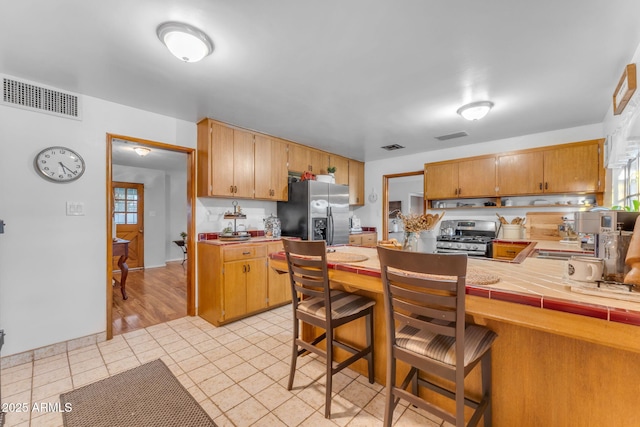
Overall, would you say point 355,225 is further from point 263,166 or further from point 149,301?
point 149,301

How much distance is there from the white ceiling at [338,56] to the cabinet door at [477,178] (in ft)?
3.14

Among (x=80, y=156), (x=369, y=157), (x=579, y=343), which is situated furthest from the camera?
(x=369, y=157)

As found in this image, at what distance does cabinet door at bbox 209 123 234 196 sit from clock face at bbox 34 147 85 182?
1214mm

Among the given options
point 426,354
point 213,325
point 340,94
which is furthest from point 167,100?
point 426,354

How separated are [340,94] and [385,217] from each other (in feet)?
10.7

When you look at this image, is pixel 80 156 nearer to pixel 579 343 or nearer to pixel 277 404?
pixel 277 404

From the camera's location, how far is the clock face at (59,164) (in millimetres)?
2381

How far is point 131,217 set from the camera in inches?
238

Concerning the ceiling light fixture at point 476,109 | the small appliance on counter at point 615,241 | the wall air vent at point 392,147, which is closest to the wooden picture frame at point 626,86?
the ceiling light fixture at point 476,109

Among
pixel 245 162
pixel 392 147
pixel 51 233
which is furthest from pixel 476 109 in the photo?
pixel 51 233

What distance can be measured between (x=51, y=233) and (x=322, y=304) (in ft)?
8.55

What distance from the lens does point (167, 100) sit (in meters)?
2.70

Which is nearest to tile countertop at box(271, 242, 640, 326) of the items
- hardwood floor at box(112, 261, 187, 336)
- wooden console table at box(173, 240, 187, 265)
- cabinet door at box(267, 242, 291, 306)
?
cabinet door at box(267, 242, 291, 306)

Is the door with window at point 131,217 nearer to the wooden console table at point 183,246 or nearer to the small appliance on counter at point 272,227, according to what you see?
the wooden console table at point 183,246
